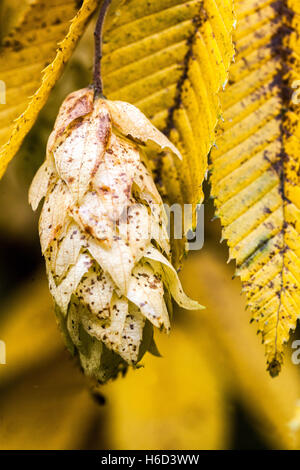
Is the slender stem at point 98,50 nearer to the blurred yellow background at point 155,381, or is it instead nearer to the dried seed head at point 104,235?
the dried seed head at point 104,235

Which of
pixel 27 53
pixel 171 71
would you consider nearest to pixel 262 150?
pixel 171 71

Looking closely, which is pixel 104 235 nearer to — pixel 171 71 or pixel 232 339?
pixel 171 71

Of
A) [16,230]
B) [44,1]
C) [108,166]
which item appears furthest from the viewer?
[16,230]

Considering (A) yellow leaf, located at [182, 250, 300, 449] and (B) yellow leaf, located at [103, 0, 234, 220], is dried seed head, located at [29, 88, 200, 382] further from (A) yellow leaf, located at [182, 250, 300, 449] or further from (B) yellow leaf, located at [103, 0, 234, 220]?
(A) yellow leaf, located at [182, 250, 300, 449]

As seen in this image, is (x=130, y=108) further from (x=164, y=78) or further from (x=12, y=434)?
(x=12, y=434)

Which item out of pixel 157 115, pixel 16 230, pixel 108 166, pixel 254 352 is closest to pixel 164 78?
A: pixel 157 115
